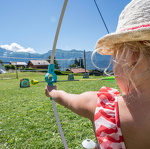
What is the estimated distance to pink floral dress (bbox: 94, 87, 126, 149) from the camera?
0.59 m

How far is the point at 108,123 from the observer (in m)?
0.61

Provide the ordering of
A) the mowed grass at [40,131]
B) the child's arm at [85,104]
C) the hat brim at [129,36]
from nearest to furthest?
the hat brim at [129,36] < the child's arm at [85,104] < the mowed grass at [40,131]

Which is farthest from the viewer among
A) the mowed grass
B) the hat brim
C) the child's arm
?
the mowed grass

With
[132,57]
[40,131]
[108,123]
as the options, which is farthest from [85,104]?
[40,131]

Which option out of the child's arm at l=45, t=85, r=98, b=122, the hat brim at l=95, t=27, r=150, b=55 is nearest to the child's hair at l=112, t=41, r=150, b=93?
the hat brim at l=95, t=27, r=150, b=55

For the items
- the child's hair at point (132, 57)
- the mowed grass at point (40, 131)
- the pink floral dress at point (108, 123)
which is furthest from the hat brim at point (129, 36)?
the mowed grass at point (40, 131)

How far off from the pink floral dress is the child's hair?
0.12 meters

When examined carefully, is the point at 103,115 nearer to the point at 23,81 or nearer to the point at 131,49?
the point at 131,49

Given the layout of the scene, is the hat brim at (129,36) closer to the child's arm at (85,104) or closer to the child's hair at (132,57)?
the child's hair at (132,57)

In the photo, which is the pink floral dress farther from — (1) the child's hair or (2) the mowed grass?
(2) the mowed grass

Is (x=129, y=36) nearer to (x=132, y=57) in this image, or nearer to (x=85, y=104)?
(x=132, y=57)

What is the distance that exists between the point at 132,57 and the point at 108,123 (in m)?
0.30

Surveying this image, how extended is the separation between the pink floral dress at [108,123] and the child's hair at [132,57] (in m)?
0.12

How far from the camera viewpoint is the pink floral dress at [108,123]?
1.94 feet
